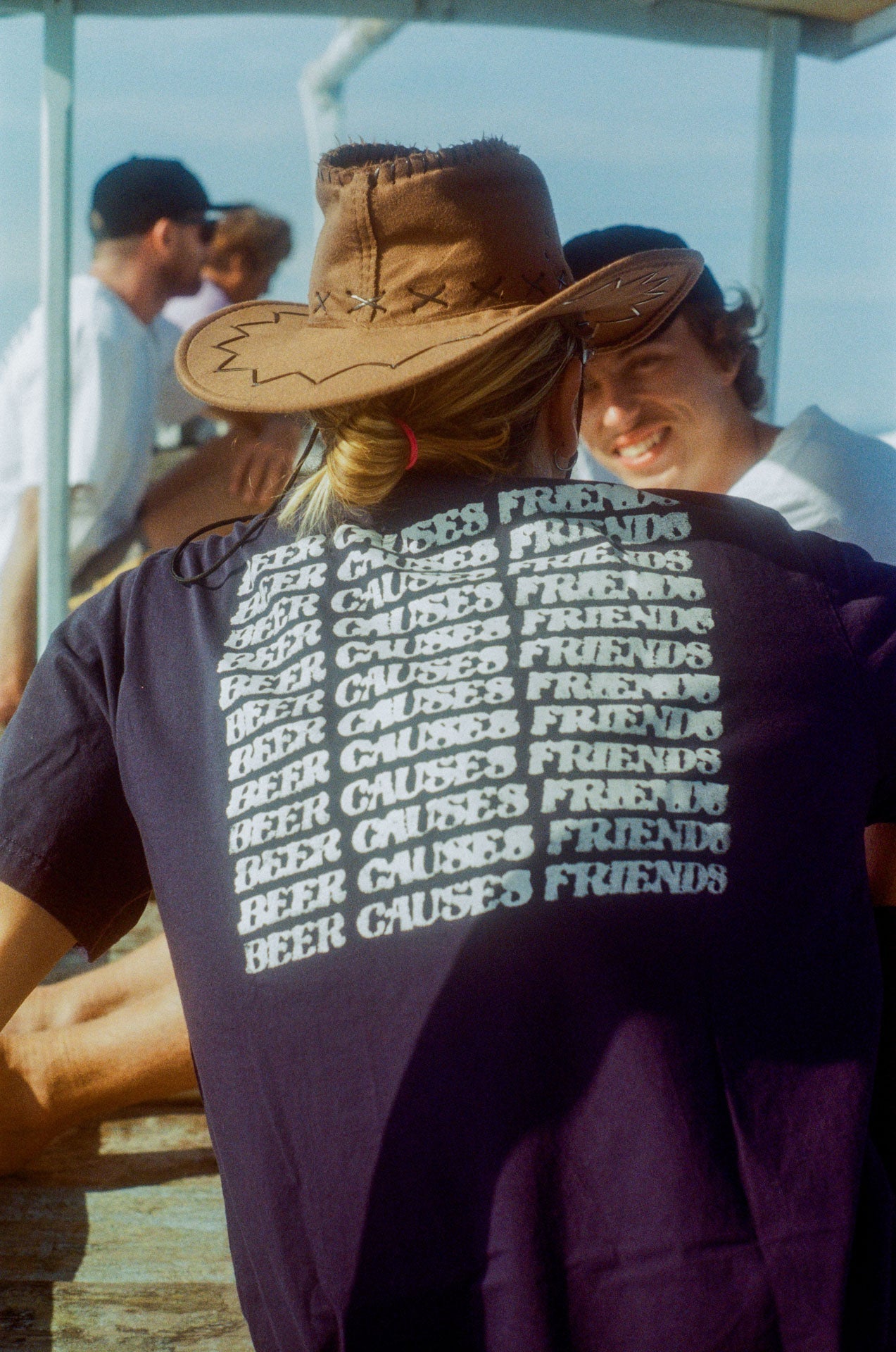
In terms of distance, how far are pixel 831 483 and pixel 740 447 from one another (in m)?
0.48

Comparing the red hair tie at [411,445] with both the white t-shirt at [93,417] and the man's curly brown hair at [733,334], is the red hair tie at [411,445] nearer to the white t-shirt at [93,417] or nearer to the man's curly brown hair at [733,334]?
the man's curly brown hair at [733,334]

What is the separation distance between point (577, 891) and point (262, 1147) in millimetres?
329

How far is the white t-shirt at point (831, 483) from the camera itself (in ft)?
6.73

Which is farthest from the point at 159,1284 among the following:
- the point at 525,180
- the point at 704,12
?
the point at 704,12

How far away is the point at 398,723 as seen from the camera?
1.08m

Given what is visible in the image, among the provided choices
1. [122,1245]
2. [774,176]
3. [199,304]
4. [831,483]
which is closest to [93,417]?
[199,304]

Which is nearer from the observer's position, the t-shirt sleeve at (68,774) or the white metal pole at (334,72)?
the t-shirt sleeve at (68,774)

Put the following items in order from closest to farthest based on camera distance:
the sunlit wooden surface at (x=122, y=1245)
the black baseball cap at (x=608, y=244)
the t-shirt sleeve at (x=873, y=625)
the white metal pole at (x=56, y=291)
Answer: the t-shirt sleeve at (x=873, y=625) → the sunlit wooden surface at (x=122, y=1245) → the black baseball cap at (x=608, y=244) → the white metal pole at (x=56, y=291)

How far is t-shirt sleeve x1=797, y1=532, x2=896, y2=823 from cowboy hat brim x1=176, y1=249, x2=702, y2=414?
1.07 feet

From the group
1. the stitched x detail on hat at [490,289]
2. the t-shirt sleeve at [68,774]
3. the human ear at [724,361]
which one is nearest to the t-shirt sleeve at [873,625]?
the stitched x detail on hat at [490,289]

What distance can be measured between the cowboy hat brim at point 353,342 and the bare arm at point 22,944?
493mm

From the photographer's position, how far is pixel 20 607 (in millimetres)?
3502

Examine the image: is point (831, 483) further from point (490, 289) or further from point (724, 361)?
point (490, 289)

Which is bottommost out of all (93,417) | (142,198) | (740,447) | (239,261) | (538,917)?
(538,917)
